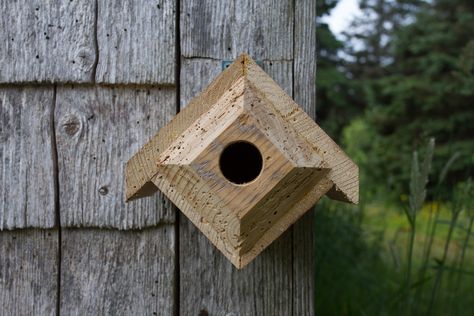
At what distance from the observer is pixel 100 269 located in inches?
66.4

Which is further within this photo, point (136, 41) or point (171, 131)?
point (136, 41)

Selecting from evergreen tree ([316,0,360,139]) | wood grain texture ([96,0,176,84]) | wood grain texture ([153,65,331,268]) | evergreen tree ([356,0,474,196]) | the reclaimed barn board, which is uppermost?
evergreen tree ([356,0,474,196])

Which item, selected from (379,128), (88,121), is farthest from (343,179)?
(379,128)

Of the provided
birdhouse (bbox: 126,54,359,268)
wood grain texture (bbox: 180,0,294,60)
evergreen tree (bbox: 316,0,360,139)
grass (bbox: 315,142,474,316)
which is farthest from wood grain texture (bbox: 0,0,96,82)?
evergreen tree (bbox: 316,0,360,139)

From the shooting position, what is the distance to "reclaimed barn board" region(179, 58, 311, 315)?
167cm

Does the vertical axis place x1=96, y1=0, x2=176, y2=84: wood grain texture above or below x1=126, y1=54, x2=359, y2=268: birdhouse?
above

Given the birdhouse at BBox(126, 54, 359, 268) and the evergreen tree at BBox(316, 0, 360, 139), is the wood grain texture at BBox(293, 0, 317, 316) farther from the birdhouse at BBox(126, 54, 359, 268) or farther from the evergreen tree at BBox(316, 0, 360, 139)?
the evergreen tree at BBox(316, 0, 360, 139)

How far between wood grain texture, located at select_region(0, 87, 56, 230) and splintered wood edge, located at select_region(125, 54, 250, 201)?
1.09 feet

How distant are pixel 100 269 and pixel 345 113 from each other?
38.1ft

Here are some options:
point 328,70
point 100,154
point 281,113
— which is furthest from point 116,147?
point 328,70

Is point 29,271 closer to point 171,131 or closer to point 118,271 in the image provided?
point 118,271

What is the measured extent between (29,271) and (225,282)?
1.72 feet

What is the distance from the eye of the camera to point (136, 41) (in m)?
1.67

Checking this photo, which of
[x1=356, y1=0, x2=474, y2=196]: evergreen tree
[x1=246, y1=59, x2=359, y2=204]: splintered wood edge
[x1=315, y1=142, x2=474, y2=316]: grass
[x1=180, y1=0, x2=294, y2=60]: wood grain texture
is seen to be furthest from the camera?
[x1=356, y1=0, x2=474, y2=196]: evergreen tree
